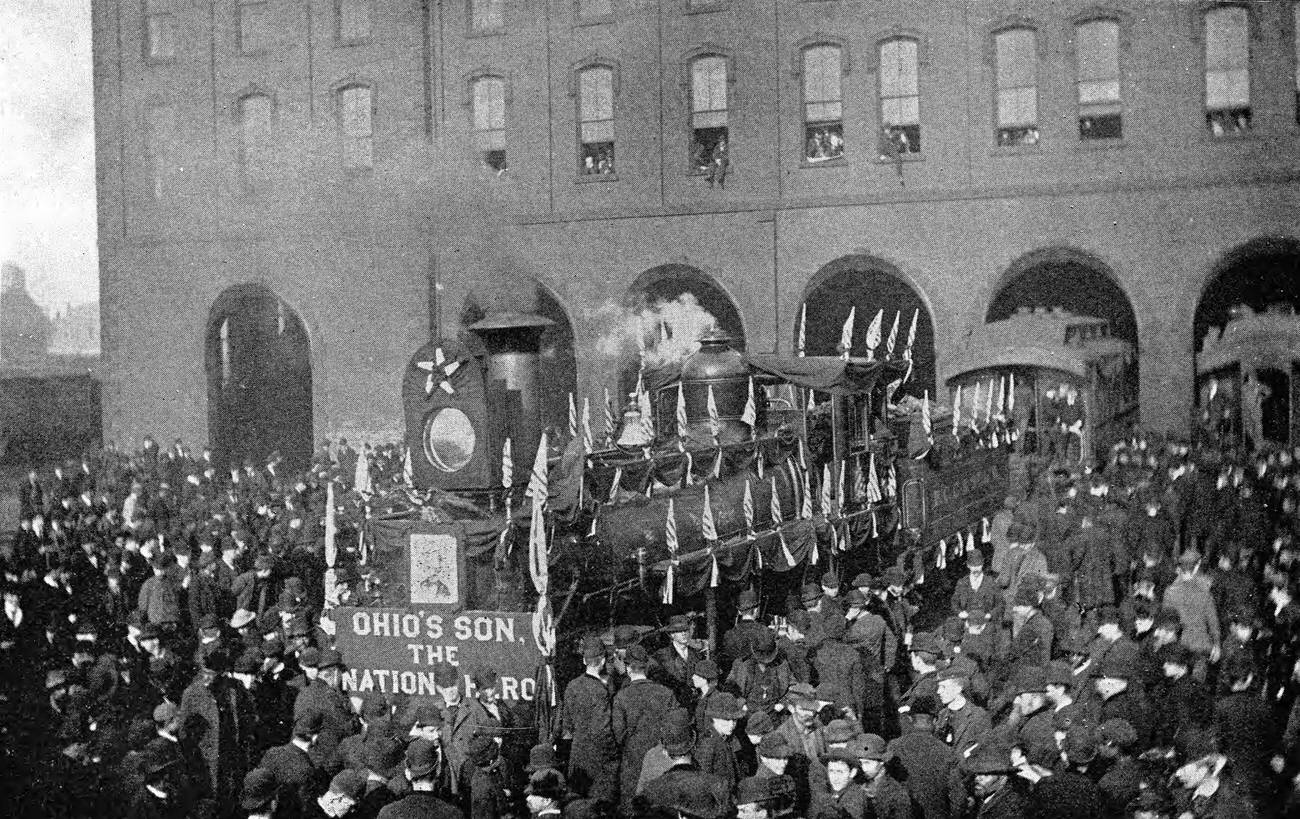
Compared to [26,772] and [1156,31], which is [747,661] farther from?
[1156,31]

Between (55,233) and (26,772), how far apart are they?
575 cm

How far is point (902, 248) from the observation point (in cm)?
2034

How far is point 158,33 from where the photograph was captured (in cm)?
2031

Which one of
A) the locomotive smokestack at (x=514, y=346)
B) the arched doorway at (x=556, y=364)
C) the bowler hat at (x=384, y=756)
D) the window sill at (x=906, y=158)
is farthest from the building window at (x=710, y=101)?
the bowler hat at (x=384, y=756)

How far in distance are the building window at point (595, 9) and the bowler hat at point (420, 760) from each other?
58.6 ft

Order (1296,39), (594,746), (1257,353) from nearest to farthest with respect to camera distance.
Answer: (594,746)
(1257,353)
(1296,39)

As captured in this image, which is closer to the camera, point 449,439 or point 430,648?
point 430,648

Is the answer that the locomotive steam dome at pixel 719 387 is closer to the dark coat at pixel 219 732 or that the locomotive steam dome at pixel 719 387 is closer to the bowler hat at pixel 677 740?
the dark coat at pixel 219 732

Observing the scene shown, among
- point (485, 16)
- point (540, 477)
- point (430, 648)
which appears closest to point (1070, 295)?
point (485, 16)

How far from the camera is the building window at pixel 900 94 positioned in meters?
20.1

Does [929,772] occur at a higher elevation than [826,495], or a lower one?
lower

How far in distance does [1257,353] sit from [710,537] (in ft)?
36.7

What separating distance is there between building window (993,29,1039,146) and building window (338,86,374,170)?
10.9m

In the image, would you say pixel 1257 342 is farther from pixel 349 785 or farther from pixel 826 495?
pixel 349 785
